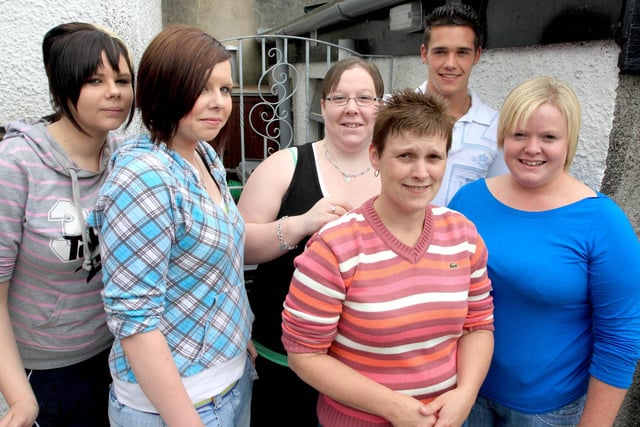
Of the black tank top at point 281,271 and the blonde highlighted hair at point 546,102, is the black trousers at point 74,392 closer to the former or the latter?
the black tank top at point 281,271

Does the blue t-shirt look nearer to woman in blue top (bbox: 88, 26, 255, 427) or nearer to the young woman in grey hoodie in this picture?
woman in blue top (bbox: 88, 26, 255, 427)

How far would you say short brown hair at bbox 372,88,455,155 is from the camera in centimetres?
130

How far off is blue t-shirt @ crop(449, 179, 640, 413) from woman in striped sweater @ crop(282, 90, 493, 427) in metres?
0.23

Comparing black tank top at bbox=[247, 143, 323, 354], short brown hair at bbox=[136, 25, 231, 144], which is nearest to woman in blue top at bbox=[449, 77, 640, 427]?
black tank top at bbox=[247, 143, 323, 354]

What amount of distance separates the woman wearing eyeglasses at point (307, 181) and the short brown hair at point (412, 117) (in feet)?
1.34

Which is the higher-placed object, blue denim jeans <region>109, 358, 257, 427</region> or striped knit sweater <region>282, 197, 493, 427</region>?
striped knit sweater <region>282, 197, 493, 427</region>

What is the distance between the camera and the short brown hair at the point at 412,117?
4.27 ft

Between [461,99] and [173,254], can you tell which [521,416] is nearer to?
[173,254]

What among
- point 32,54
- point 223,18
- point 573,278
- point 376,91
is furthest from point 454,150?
point 223,18

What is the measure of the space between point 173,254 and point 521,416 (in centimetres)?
124

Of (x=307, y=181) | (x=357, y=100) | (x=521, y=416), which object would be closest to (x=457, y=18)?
(x=357, y=100)

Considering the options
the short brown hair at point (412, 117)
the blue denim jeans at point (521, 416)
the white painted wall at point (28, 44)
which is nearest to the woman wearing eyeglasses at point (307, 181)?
the short brown hair at point (412, 117)

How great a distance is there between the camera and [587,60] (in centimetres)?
208

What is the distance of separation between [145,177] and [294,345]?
0.60 m
